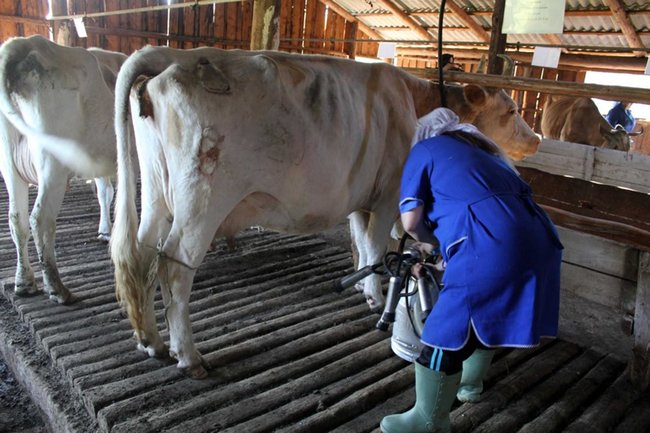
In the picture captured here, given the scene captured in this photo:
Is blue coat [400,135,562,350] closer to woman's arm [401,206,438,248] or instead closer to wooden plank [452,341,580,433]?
woman's arm [401,206,438,248]

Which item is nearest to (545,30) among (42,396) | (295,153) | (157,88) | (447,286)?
(295,153)

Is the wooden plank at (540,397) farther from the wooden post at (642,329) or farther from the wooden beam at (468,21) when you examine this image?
the wooden beam at (468,21)

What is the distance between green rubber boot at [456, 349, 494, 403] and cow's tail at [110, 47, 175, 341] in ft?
6.05

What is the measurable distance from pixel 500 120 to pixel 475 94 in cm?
52

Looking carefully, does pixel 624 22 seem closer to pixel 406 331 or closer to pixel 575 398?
pixel 575 398

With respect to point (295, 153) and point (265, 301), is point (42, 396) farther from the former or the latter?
point (295, 153)

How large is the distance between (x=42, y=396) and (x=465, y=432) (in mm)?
2350

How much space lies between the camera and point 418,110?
414cm

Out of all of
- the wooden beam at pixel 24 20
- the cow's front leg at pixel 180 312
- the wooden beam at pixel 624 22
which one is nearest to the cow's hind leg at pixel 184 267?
the cow's front leg at pixel 180 312

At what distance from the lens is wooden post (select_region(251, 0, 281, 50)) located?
5.67 m

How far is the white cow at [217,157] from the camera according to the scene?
2.63m

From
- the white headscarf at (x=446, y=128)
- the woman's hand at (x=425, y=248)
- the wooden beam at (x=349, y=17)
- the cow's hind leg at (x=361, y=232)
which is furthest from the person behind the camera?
the wooden beam at (x=349, y=17)

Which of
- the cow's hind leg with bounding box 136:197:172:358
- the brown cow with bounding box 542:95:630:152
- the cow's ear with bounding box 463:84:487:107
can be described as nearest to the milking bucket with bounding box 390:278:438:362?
the cow's hind leg with bounding box 136:197:172:358

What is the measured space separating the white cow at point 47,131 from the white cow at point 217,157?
1.03 meters
